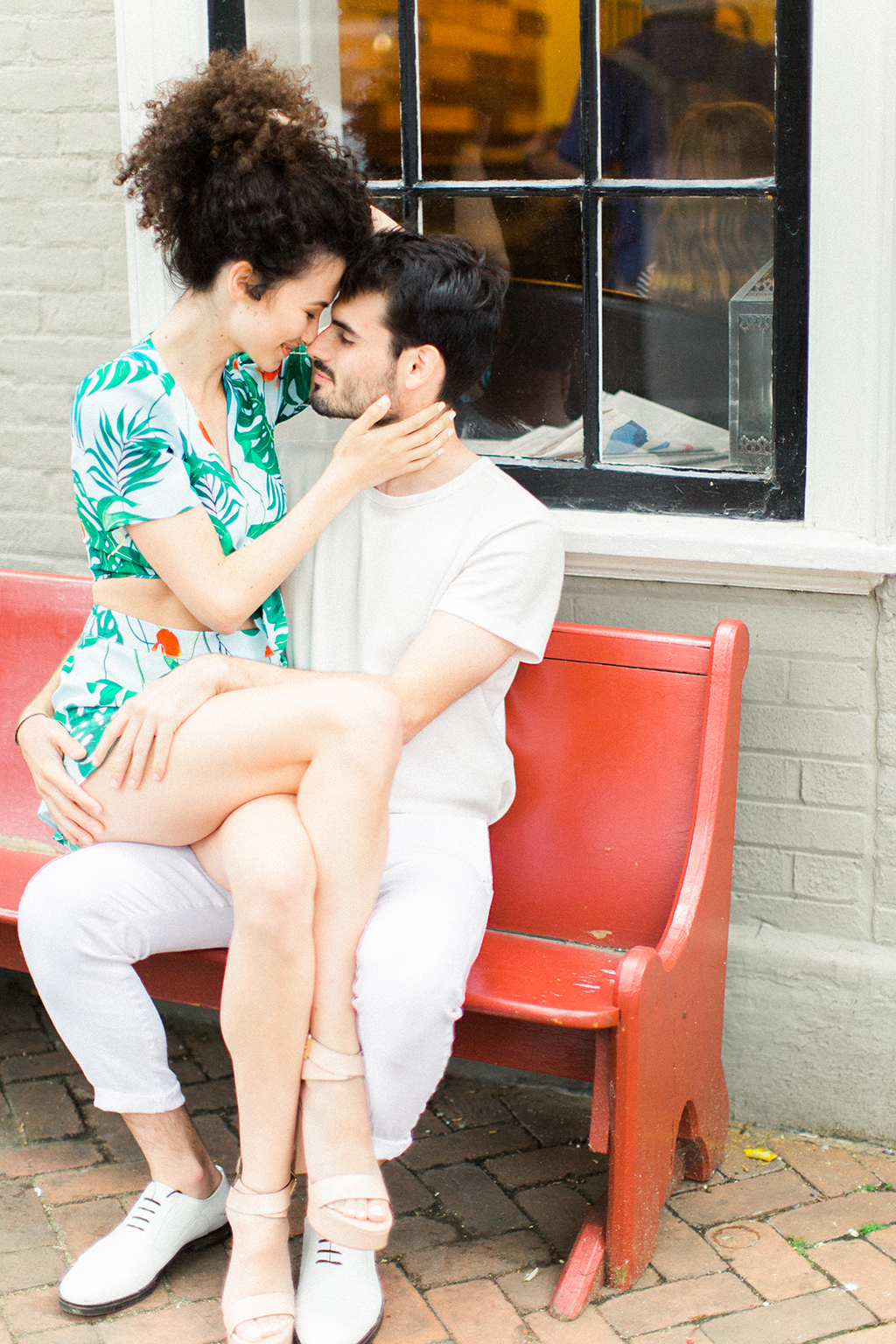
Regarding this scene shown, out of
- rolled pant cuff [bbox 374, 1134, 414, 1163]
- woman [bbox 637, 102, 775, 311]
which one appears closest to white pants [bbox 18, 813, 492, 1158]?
rolled pant cuff [bbox 374, 1134, 414, 1163]

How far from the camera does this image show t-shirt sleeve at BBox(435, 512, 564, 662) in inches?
90.4

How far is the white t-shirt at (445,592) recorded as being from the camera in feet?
7.61

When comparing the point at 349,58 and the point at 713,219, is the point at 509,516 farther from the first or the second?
the point at 349,58

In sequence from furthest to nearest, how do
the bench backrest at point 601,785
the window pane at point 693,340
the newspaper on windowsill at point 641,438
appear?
the newspaper on windowsill at point 641,438 < the window pane at point 693,340 < the bench backrest at point 601,785

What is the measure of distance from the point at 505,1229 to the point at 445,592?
114 cm

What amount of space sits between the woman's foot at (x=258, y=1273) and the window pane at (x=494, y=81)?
200cm

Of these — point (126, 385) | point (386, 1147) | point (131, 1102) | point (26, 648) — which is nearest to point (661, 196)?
point (126, 385)

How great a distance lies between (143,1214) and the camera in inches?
90.4

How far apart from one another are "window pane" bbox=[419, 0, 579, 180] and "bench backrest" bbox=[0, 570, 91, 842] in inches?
47.2

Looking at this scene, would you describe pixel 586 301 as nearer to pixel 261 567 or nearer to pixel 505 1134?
pixel 261 567

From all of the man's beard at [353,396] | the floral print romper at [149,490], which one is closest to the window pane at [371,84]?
the floral print romper at [149,490]

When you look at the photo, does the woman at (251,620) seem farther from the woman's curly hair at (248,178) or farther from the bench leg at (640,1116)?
the bench leg at (640,1116)

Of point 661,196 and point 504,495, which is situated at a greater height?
point 661,196

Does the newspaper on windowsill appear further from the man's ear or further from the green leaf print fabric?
the green leaf print fabric
